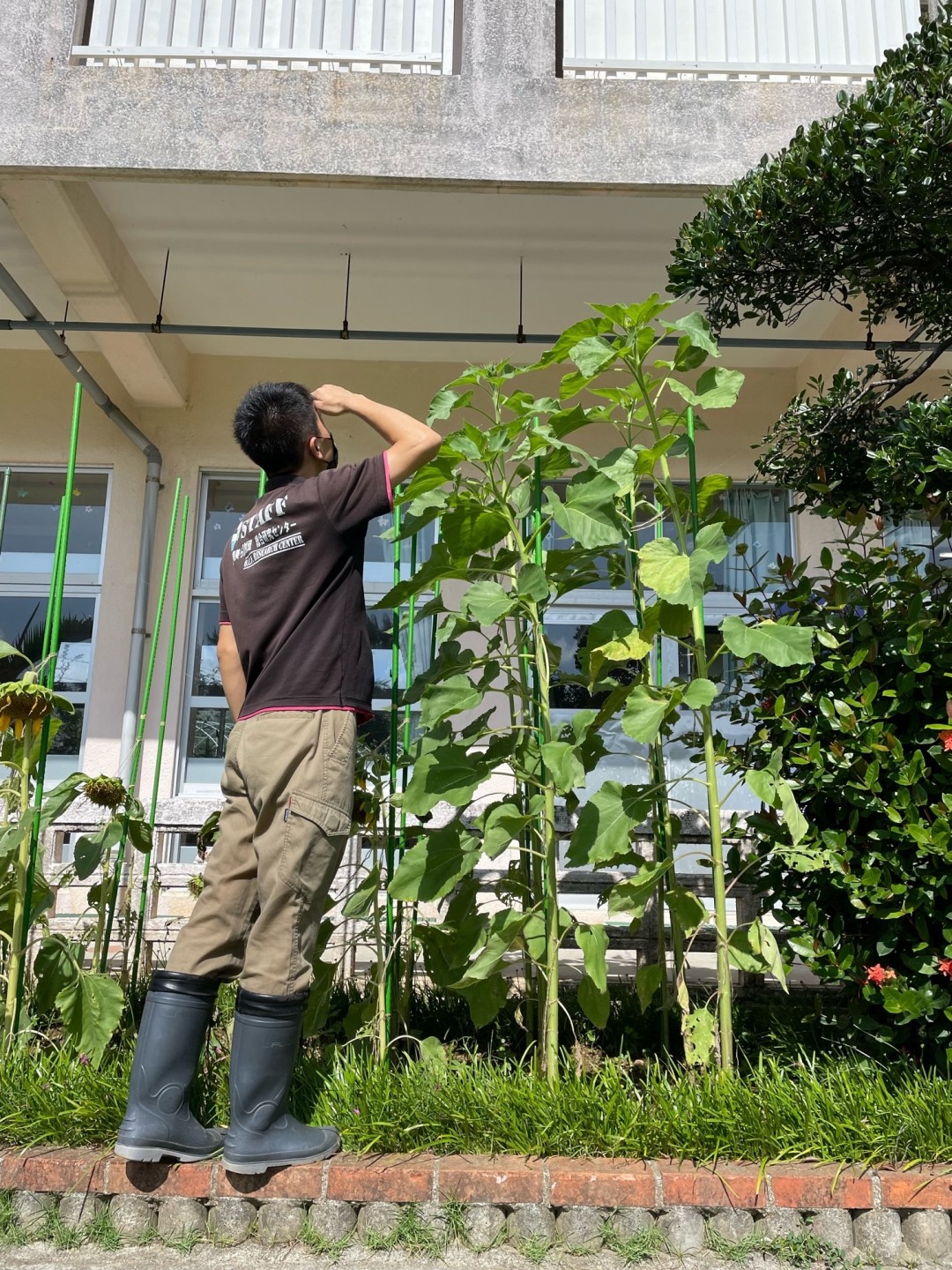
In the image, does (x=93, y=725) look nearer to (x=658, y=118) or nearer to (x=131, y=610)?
(x=131, y=610)

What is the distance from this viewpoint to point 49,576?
6.14 meters

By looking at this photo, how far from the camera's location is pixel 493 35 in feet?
13.3

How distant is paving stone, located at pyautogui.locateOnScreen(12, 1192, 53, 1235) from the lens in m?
1.79

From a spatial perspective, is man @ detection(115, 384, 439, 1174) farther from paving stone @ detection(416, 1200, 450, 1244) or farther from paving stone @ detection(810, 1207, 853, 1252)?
paving stone @ detection(810, 1207, 853, 1252)

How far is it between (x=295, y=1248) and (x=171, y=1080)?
366 mm

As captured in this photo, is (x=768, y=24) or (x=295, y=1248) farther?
(x=768, y=24)

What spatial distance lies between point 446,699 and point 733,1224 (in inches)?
43.3

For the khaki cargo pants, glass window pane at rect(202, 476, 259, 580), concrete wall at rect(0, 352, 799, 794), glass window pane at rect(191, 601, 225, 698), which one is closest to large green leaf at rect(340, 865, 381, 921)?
the khaki cargo pants

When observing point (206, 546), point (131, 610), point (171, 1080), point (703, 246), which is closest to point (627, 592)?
point (206, 546)

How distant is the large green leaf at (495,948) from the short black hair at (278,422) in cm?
109

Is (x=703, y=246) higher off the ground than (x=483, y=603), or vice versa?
(x=703, y=246)

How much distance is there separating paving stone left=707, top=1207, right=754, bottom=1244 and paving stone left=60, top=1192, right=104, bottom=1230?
111 centimetres

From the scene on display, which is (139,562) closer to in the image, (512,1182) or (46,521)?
(46,521)

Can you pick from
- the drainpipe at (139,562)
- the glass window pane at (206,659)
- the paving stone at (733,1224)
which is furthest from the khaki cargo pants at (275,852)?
the glass window pane at (206,659)
